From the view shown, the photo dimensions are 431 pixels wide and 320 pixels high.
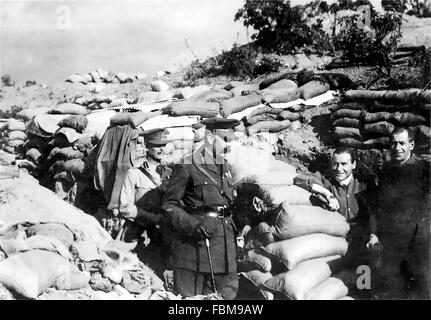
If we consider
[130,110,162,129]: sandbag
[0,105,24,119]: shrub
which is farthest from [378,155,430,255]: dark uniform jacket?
[0,105,24,119]: shrub

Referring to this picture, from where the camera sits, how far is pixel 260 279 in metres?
4.56

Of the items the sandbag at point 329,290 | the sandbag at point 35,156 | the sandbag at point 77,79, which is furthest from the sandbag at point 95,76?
the sandbag at point 329,290

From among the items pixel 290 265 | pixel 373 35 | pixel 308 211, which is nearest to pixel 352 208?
pixel 308 211

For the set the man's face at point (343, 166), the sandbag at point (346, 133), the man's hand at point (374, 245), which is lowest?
the man's hand at point (374, 245)

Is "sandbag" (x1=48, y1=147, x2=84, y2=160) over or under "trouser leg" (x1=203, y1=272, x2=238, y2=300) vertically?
over

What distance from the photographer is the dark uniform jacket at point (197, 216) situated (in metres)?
4.69

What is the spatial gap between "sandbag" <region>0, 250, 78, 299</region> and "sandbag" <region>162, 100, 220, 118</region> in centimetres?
196

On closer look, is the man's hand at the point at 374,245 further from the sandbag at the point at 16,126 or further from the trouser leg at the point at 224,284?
the sandbag at the point at 16,126

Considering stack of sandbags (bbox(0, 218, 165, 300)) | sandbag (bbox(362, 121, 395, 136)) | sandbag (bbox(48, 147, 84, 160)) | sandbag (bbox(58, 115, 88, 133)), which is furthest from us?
sandbag (bbox(58, 115, 88, 133))

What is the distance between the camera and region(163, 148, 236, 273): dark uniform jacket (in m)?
4.69

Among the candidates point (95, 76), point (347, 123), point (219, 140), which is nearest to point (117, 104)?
point (219, 140)

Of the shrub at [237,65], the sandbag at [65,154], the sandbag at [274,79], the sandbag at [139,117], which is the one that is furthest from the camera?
the shrub at [237,65]

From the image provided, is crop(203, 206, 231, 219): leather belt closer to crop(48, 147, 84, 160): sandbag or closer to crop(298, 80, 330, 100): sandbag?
crop(298, 80, 330, 100): sandbag

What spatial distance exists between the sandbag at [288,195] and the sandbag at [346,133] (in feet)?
3.16
